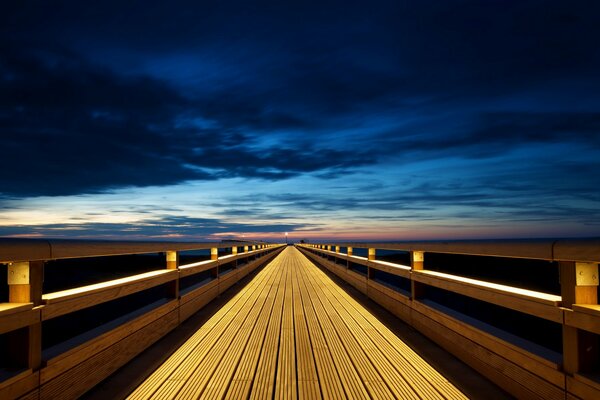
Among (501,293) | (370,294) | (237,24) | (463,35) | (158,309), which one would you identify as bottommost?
(370,294)

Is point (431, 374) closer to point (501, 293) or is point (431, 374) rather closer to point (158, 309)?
point (501, 293)

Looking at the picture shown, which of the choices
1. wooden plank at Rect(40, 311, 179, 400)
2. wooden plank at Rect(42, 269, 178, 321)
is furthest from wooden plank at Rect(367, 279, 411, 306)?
wooden plank at Rect(42, 269, 178, 321)

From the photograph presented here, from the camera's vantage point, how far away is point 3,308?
6.46 ft

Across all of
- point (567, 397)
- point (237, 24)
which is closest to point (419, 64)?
point (237, 24)

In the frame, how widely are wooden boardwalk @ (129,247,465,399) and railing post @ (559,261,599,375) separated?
0.97m

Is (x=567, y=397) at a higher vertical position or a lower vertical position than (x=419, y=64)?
lower

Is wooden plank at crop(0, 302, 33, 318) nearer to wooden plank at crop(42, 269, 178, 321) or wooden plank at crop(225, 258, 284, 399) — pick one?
wooden plank at crop(42, 269, 178, 321)

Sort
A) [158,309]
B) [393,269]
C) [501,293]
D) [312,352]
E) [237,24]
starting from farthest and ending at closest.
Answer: [237,24] → [393,269] → [158,309] → [312,352] → [501,293]

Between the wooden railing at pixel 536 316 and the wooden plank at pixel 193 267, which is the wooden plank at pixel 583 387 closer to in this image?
the wooden railing at pixel 536 316

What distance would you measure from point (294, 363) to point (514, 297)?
6.68 feet

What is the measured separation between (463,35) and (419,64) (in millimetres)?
3117

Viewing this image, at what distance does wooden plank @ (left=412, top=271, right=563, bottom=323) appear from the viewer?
2264 mm

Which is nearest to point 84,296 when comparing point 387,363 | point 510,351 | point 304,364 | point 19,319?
point 19,319

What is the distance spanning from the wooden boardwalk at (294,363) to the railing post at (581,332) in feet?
3.19
